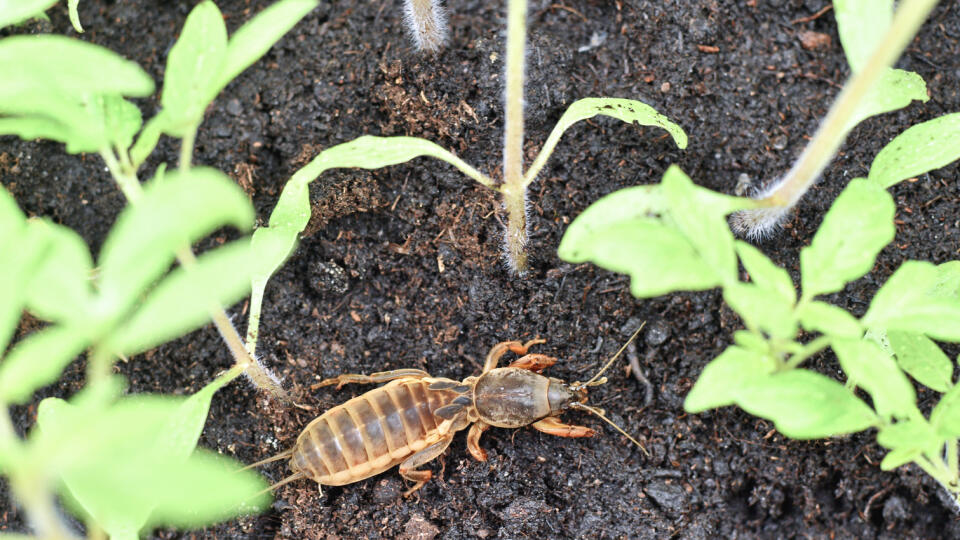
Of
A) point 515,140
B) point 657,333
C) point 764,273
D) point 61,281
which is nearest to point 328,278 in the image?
point 515,140

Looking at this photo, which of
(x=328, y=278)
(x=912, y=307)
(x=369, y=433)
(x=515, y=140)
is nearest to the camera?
(x=912, y=307)

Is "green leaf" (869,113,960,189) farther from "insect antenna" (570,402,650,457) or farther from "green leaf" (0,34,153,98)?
"green leaf" (0,34,153,98)

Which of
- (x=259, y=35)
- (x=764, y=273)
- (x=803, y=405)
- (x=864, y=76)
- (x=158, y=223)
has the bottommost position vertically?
(x=803, y=405)

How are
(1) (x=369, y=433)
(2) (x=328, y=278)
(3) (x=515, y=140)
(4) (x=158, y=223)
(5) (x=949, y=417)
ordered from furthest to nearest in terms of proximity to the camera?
(2) (x=328, y=278) → (1) (x=369, y=433) → (3) (x=515, y=140) → (5) (x=949, y=417) → (4) (x=158, y=223)

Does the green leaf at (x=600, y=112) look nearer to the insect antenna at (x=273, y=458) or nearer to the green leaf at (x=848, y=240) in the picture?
the green leaf at (x=848, y=240)

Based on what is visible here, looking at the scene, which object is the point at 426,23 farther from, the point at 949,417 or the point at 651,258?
the point at 949,417

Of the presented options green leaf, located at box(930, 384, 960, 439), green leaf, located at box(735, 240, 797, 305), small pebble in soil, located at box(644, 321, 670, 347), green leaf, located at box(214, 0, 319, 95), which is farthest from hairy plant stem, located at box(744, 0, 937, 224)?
green leaf, located at box(214, 0, 319, 95)
